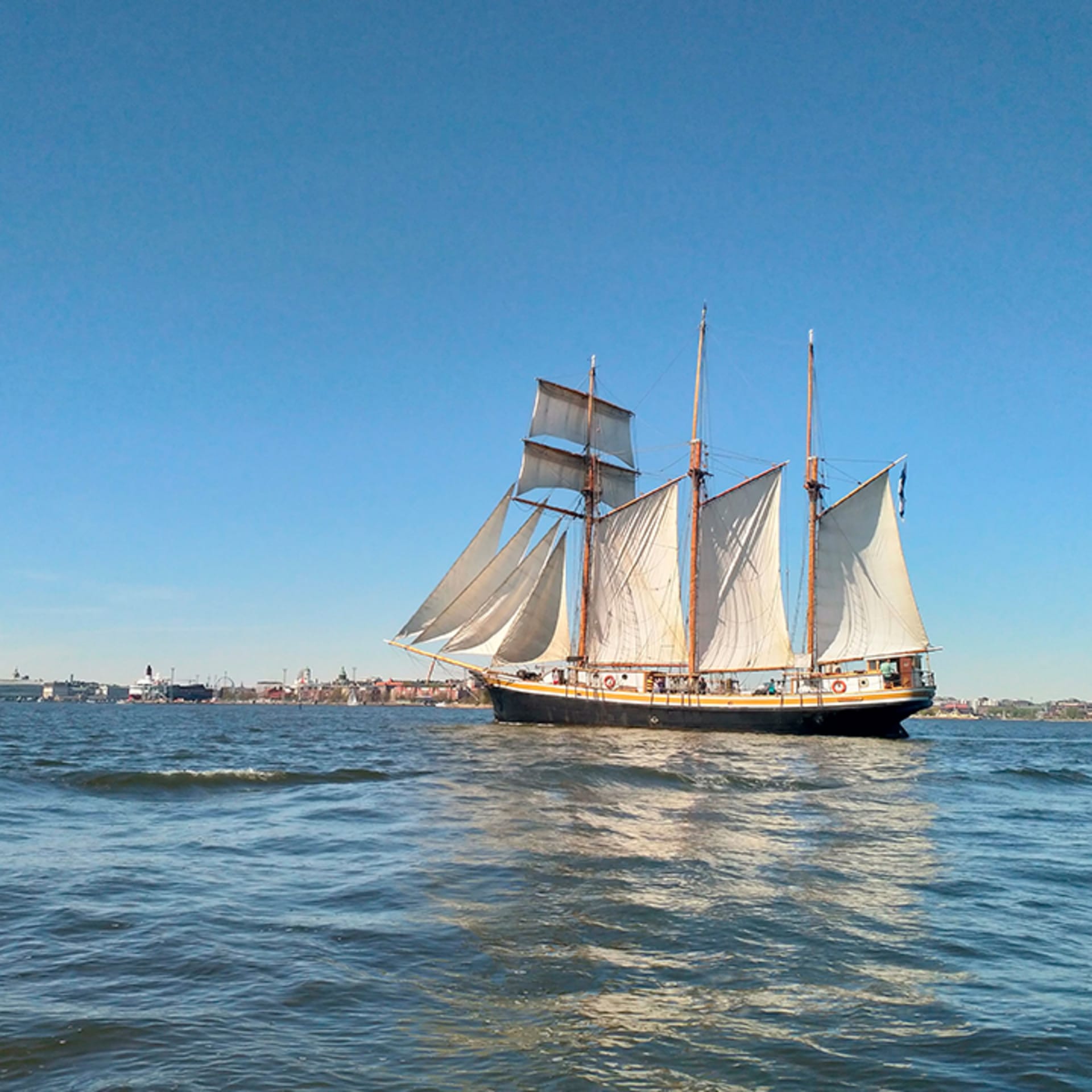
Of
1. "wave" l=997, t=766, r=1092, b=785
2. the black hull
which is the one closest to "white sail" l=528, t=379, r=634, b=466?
the black hull

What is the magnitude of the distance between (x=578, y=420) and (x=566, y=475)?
6098 millimetres

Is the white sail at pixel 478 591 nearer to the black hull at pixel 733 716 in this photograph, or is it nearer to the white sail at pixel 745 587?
the black hull at pixel 733 716

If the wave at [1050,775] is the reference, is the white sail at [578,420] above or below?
above

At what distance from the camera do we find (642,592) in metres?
72.6

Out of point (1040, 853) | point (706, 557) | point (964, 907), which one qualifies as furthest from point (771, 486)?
point (964, 907)

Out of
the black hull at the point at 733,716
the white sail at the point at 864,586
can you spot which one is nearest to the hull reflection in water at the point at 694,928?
the black hull at the point at 733,716

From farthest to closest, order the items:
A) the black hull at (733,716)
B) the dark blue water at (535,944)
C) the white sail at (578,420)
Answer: the white sail at (578,420), the black hull at (733,716), the dark blue water at (535,944)

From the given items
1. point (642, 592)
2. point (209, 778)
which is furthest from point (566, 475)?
point (209, 778)

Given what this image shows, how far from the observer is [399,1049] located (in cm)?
736

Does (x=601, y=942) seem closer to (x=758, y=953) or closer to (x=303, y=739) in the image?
(x=758, y=953)

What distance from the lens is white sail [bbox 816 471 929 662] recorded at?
2512 inches

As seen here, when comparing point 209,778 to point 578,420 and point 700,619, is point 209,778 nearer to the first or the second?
point 700,619

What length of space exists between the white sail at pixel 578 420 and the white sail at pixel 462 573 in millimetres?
15281

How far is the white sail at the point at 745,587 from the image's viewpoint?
6794 centimetres
